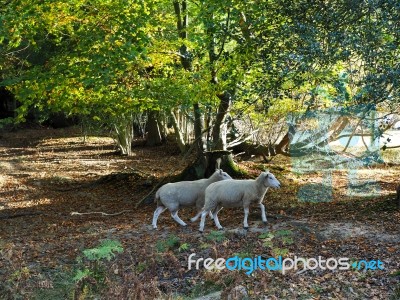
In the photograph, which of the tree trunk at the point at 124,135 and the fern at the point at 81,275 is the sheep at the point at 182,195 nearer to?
the fern at the point at 81,275

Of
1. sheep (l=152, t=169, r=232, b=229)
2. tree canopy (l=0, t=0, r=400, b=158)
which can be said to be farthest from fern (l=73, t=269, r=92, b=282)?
tree canopy (l=0, t=0, r=400, b=158)

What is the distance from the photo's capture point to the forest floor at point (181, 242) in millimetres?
8141

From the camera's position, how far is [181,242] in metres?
10.5

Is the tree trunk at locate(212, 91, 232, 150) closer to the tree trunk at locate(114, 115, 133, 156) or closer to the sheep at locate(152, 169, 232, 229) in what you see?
the sheep at locate(152, 169, 232, 229)

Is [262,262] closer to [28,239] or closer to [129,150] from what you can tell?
[28,239]

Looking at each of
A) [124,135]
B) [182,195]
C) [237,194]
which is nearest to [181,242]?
[237,194]

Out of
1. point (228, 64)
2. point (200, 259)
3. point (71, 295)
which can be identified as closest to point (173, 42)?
point (228, 64)

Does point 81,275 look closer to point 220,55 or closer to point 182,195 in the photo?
point 182,195

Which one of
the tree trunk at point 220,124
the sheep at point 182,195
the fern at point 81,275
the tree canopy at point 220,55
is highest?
the tree canopy at point 220,55

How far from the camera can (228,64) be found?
45.7 feet

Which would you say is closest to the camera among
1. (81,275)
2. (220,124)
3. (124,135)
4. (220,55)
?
(81,275)

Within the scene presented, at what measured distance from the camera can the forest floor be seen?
8.14 m

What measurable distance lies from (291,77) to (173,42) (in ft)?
23.2

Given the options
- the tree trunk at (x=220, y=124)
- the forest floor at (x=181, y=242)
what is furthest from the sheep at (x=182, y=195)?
the tree trunk at (x=220, y=124)
